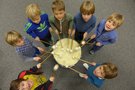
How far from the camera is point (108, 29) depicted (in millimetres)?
2441

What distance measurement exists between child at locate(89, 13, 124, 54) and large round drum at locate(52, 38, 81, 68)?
0.97ft

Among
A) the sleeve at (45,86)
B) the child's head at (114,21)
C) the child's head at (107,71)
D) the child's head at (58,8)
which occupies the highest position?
the child's head at (58,8)

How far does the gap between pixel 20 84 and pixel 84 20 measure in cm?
102

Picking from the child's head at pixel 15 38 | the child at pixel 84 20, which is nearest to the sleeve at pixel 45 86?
the child's head at pixel 15 38

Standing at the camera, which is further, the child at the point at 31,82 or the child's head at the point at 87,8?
the child's head at the point at 87,8

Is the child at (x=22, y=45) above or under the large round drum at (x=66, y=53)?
above

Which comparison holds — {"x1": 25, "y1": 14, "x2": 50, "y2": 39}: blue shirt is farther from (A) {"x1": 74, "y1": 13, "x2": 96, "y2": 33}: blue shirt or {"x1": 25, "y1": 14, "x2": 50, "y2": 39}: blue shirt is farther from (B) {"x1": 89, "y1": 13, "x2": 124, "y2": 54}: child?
(B) {"x1": 89, "y1": 13, "x2": 124, "y2": 54}: child

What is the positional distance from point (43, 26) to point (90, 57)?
91cm

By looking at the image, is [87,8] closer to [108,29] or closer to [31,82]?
[108,29]

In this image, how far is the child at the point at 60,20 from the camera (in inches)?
93.0

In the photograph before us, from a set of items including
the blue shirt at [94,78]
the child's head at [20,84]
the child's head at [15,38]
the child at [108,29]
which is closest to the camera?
the child's head at [20,84]

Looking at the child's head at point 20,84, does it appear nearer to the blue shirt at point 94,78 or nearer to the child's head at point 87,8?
the blue shirt at point 94,78

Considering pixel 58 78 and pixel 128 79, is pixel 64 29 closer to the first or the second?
pixel 58 78

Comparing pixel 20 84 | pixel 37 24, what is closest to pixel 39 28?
pixel 37 24
